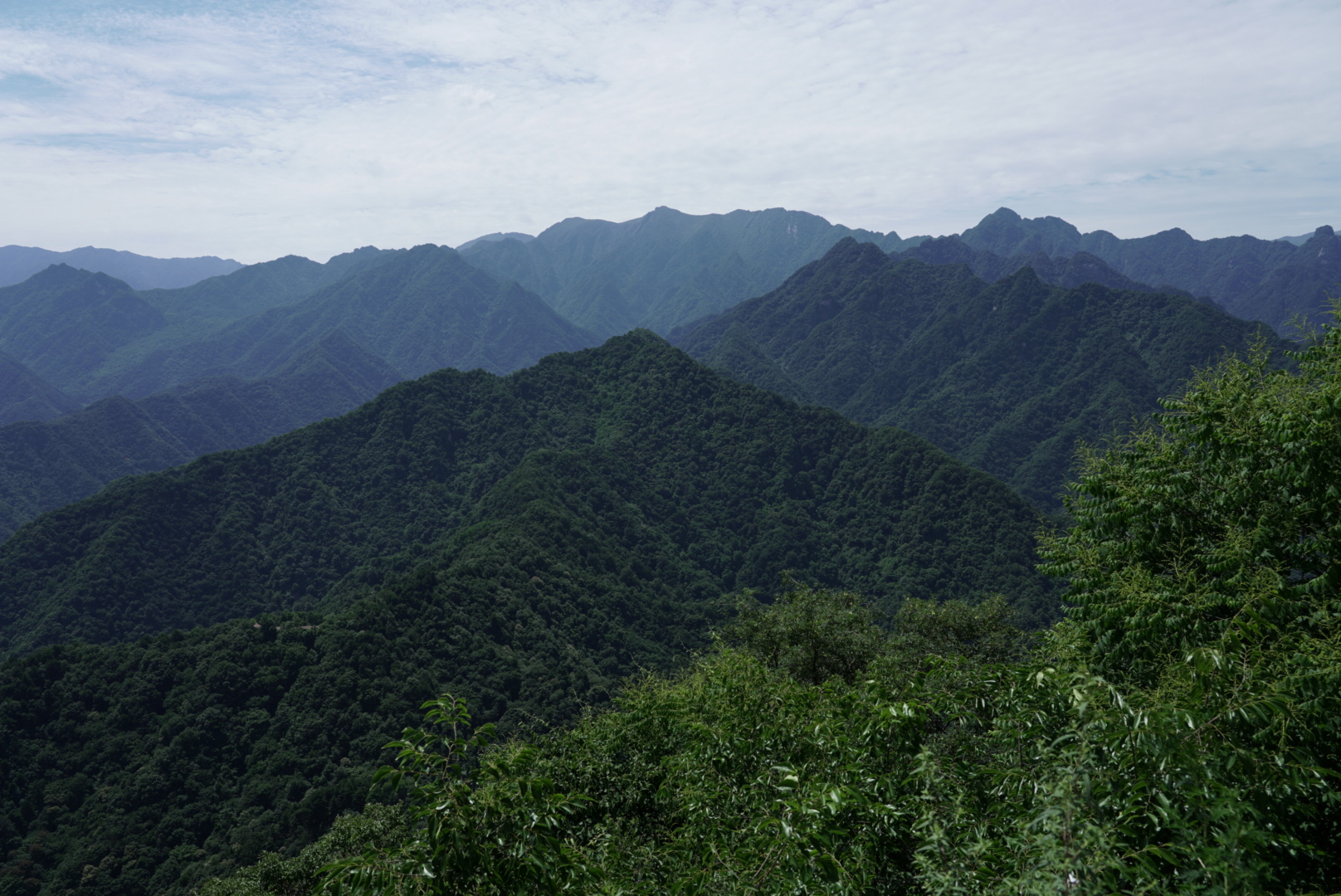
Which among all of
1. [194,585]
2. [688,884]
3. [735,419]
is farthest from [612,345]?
[688,884]

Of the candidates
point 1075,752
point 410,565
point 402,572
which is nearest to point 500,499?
point 410,565

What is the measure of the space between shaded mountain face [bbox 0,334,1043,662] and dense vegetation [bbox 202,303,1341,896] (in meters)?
101

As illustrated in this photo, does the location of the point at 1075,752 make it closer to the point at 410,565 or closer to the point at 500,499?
the point at 500,499

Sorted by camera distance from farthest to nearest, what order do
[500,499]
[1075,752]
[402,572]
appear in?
[500,499], [402,572], [1075,752]

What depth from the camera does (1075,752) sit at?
5512mm

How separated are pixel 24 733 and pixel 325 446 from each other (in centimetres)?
8480

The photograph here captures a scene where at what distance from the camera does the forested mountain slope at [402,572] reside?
178ft

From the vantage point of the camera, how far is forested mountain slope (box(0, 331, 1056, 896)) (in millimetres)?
54156

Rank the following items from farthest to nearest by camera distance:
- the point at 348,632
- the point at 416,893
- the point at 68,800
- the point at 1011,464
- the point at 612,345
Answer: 1. the point at 1011,464
2. the point at 612,345
3. the point at 348,632
4. the point at 68,800
5. the point at 416,893

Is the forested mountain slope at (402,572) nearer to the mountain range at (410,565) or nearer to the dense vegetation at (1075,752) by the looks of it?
the mountain range at (410,565)

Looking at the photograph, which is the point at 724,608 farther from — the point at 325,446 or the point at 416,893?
the point at 416,893

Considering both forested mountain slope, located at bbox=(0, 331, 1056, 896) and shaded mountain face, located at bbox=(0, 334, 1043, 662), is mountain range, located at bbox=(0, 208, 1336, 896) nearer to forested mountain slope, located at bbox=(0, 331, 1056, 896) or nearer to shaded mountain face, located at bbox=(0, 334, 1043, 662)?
forested mountain slope, located at bbox=(0, 331, 1056, 896)

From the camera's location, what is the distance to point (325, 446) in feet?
445

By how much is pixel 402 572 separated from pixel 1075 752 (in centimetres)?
10750
